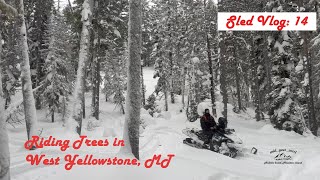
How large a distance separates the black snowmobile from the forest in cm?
316

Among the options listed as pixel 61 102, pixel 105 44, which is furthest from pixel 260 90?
pixel 61 102

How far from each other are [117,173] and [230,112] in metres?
26.5

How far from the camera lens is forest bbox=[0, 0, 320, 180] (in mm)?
11414

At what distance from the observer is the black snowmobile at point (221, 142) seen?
10827 millimetres

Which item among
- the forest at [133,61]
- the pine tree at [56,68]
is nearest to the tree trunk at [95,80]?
the forest at [133,61]

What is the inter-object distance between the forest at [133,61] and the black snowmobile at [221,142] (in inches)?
124

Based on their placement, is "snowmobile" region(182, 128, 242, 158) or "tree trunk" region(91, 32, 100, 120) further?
"tree trunk" region(91, 32, 100, 120)

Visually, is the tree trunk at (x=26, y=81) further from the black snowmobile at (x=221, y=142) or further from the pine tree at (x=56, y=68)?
the pine tree at (x=56, y=68)

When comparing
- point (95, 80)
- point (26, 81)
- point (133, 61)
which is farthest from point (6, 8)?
point (95, 80)

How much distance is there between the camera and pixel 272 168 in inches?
350

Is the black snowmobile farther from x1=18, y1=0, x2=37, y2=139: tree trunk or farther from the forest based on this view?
x1=18, y1=0, x2=37, y2=139: tree trunk

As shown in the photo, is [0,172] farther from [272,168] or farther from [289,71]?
[289,71]

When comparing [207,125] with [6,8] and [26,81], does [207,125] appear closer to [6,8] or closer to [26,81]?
[26,81]

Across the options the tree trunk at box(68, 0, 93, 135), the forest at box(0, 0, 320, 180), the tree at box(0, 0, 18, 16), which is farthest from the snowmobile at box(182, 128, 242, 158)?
the tree at box(0, 0, 18, 16)
